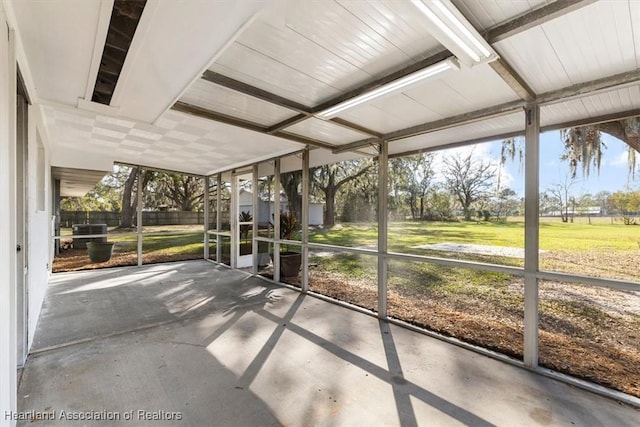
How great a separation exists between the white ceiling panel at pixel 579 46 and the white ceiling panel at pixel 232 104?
2.01 m

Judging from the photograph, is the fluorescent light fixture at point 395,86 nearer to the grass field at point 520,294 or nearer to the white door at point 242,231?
the grass field at point 520,294

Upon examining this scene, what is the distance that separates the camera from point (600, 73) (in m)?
2.12

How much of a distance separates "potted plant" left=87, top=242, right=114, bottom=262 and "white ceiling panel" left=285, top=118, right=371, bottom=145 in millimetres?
6264

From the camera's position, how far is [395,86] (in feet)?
7.45

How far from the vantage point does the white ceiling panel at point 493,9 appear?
1.48 m

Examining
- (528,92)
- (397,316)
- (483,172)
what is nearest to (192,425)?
(397,316)

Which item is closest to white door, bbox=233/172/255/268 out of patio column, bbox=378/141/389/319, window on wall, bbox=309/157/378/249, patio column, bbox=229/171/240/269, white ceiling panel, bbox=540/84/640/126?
patio column, bbox=229/171/240/269

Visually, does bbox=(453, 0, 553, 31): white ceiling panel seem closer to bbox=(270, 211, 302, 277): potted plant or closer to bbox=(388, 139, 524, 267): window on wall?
bbox=(388, 139, 524, 267): window on wall

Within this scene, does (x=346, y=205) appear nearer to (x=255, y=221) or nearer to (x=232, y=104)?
(x=255, y=221)

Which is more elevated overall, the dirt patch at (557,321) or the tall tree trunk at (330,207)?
the tall tree trunk at (330,207)

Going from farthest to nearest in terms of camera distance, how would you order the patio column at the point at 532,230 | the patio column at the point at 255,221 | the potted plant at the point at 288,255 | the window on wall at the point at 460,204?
the patio column at the point at 255,221 → the potted plant at the point at 288,255 → the window on wall at the point at 460,204 → the patio column at the point at 532,230

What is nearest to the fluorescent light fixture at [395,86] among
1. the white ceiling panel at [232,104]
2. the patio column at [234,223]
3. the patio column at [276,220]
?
the white ceiling panel at [232,104]

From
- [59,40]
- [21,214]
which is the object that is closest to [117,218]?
[21,214]

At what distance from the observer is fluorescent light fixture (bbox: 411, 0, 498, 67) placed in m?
1.38
